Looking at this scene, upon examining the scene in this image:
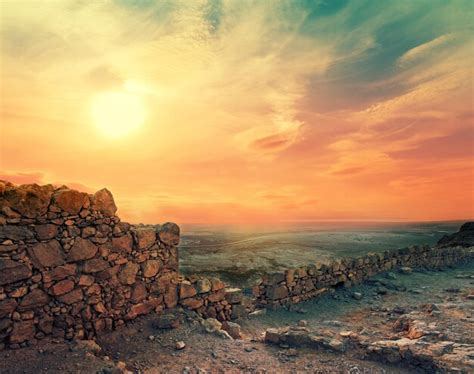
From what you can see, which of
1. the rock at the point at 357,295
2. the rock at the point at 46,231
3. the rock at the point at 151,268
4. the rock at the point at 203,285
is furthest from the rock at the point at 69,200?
the rock at the point at 357,295

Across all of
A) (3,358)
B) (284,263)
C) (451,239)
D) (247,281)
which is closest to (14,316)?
(3,358)

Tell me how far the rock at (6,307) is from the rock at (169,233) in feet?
12.9

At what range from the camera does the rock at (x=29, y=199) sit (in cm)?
738

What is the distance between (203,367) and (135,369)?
156 cm

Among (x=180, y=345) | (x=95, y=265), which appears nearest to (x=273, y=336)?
(x=180, y=345)

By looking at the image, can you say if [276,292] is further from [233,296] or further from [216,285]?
[216,285]

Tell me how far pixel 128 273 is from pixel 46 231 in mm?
2437

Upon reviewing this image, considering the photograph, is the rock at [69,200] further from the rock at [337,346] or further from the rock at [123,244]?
the rock at [337,346]

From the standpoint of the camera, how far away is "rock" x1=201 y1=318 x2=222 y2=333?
927cm

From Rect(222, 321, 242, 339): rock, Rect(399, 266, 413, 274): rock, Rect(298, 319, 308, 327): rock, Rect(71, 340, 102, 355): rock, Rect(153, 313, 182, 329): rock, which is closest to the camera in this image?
Rect(71, 340, 102, 355): rock

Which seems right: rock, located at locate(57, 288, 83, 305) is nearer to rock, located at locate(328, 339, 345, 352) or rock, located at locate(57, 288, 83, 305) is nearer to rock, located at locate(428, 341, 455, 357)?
rock, located at locate(328, 339, 345, 352)

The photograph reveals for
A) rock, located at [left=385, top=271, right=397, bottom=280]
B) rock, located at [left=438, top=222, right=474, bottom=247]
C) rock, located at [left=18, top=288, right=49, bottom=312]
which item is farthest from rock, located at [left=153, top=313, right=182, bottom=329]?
rock, located at [left=438, top=222, right=474, bottom=247]

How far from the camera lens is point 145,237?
9508mm

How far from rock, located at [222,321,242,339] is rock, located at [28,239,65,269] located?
17.1ft
